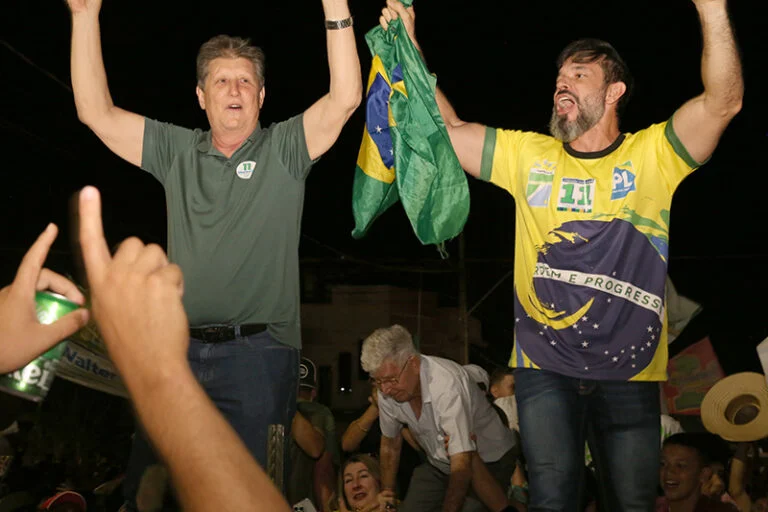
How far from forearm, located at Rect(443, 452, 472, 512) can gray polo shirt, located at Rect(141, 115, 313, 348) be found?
2.63m

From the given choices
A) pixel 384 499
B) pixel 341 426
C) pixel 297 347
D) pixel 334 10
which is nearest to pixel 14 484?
pixel 384 499

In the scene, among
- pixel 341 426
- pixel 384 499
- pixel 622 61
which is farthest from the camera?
pixel 341 426

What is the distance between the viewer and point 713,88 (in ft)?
11.8

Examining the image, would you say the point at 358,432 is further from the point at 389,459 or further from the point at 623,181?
the point at 623,181

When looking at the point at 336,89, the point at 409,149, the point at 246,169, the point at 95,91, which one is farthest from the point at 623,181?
the point at 95,91

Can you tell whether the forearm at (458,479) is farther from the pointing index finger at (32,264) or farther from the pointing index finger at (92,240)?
the pointing index finger at (92,240)

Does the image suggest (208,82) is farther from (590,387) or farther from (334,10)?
(590,387)

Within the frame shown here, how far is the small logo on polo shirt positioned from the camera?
3852 millimetres

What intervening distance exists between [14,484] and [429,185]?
7.28m

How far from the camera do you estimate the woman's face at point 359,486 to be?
22.3 ft

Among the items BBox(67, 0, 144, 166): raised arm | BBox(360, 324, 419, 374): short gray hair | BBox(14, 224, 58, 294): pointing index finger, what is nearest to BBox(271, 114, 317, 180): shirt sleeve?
BBox(67, 0, 144, 166): raised arm

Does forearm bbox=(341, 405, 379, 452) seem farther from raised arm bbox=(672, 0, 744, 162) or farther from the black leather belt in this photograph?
raised arm bbox=(672, 0, 744, 162)

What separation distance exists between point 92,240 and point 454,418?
5.22 metres

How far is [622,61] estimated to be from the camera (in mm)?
4172
